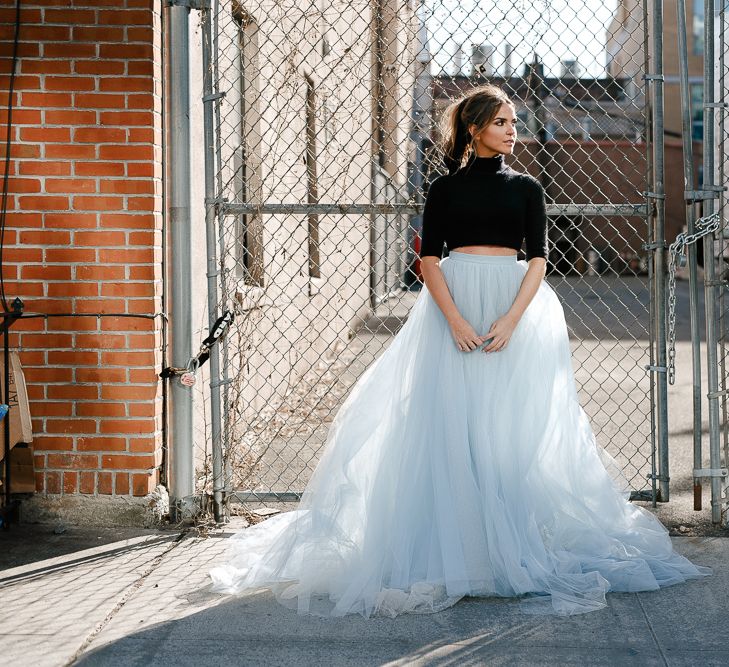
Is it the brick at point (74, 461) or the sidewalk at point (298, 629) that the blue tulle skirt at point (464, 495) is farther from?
the brick at point (74, 461)

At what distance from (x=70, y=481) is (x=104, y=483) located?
17 cm

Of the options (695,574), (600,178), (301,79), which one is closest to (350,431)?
(695,574)

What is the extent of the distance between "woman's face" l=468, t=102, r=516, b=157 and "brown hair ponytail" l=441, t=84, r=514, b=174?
0.02m

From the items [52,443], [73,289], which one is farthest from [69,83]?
[52,443]

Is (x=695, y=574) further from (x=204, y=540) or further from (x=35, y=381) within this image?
(x=35, y=381)

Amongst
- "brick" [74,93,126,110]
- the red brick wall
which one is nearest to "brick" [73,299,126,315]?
the red brick wall

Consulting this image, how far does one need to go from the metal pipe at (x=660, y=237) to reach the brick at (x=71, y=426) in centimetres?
272

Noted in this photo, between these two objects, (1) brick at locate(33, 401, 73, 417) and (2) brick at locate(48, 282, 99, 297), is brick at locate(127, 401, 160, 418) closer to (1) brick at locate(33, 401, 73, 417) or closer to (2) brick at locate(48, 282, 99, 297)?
(1) brick at locate(33, 401, 73, 417)

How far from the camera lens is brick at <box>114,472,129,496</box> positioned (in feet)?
14.5

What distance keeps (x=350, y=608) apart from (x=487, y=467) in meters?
0.77

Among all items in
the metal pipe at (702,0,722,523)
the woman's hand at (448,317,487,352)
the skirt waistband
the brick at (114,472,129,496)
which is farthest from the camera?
the brick at (114,472,129,496)

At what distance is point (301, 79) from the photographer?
314 inches

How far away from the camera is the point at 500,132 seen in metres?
3.73

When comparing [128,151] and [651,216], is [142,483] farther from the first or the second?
[651,216]
